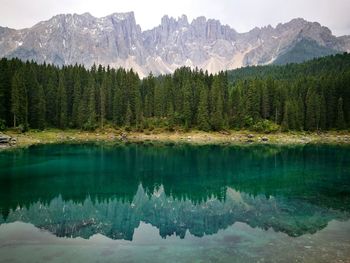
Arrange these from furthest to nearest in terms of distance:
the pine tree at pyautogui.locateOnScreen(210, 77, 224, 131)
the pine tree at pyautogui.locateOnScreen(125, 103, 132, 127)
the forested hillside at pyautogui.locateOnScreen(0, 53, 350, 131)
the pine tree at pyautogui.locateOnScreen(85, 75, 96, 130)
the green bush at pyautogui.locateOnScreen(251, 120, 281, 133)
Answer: the pine tree at pyautogui.locateOnScreen(125, 103, 132, 127) → the green bush at pyautogui.locateOnScreen(251, 120, 281, 133) → the pine tree at pyautogui.locateOnScreen(210, 77, 224, 131) → the forested hillside at pyautogui.locateOnScreen(0, 53, 350, 131) → the pine tree at pyautogui.locateOnScreen(85, 75, 96, 130)

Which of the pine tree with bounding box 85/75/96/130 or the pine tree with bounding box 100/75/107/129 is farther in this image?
the pine tree with bounding box 100/75/107/129

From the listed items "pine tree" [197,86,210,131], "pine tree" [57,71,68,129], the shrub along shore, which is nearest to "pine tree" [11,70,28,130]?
the shrub along shore

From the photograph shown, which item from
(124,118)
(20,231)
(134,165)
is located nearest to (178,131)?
(124,118)

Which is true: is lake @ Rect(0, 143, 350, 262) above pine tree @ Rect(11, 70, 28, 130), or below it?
below

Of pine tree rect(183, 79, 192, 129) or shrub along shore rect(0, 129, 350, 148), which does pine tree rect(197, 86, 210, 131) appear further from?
pine tree rect(183, 79, 192, 129)

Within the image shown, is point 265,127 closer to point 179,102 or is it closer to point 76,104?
point 179,102

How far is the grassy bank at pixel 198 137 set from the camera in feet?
335

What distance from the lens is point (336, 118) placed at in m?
121

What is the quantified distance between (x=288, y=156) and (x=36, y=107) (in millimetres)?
73431

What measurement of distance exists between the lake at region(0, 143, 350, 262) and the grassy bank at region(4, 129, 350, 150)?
131ft

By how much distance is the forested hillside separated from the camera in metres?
113

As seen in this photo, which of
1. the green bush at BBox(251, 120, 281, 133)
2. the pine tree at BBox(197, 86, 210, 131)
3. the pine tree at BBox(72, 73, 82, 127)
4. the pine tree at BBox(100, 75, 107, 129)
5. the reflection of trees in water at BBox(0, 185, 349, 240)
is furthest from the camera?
the pine tree at BBox(100, 75, 107, 129)

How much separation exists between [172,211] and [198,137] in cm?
7649

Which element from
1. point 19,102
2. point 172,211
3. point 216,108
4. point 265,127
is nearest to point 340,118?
point 265,127
